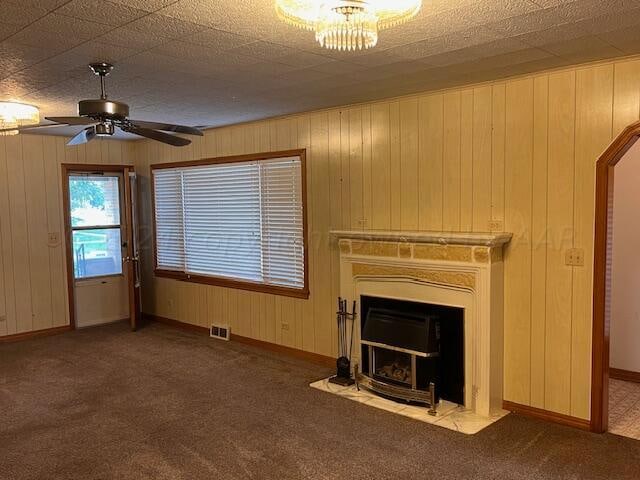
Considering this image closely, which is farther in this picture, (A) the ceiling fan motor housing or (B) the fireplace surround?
(B) the fireplace surround

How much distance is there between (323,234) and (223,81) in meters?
1.89

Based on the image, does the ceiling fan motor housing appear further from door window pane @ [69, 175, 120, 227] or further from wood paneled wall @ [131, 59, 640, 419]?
door window pane @ [69, 175, 120, 227]

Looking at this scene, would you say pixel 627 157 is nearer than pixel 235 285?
Yes

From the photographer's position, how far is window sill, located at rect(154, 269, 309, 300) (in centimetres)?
535

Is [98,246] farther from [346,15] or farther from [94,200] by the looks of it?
[346,15]

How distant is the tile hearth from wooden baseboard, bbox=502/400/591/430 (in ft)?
0.25

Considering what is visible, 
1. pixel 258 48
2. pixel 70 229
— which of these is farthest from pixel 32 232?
pixel 258 48

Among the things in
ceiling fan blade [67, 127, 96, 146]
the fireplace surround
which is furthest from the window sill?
ceiling fan blade [67, 127, 96, 146]

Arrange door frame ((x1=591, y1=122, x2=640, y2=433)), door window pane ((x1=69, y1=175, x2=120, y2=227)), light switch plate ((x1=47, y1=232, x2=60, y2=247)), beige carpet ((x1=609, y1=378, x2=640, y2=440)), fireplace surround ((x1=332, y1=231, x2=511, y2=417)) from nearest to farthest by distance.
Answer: door frame ((x1=591, y1=122, x2=640, y2=433)) → beige carpet ((x1=609, y1=378, x2=640, y2=440)) → fireplace surround ((x1=332, y1=231, x2=511, y2=417)) → light switch plate ((x1=47, y1=232, x2=60, y2=247)) → door window pane ((x1=69, y1=175, x2=120, y2=227))

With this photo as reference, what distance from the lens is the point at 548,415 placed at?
377 centimetres

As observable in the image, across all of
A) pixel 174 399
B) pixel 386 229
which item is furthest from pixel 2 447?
pixel 386 229

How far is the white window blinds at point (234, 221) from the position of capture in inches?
212

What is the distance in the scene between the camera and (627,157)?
455 centimetres

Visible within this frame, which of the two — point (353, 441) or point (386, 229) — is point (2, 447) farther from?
point (386, 229)
